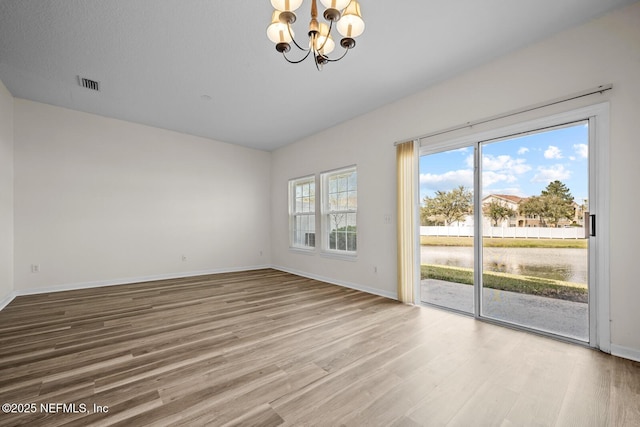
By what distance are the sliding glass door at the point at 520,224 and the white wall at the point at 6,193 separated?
5.86 m

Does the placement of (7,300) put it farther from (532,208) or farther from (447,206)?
(532,208)

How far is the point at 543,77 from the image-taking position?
2715mm

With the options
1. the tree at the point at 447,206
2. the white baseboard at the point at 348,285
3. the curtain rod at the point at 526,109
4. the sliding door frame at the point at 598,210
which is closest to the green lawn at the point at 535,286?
the sliding door frame at the point at 598,210

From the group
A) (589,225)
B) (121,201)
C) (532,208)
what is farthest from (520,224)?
(121,201)

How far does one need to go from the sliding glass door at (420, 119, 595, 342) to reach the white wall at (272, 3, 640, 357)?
225 millimetres

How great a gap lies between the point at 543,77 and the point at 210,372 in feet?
13.5

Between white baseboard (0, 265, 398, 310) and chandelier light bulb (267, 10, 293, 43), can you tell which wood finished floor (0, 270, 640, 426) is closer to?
white baseboard (0, 265, 398, 310)

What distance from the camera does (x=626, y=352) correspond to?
7.39ft

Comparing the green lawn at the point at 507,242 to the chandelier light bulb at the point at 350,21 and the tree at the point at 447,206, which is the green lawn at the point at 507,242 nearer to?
the tree at the point at 447,206

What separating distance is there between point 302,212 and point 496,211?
3.91 m

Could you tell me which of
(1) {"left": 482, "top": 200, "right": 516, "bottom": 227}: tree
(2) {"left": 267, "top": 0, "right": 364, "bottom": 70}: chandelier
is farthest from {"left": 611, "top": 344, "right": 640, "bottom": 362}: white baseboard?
(2) {"left": 267, "top": 0, "right": 364, "bottom": 70}: chandelier

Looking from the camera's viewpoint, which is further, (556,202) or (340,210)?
(340,210)

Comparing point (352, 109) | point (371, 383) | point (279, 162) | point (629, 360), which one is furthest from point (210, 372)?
point (279, 162)

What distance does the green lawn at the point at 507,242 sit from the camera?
268 cm
